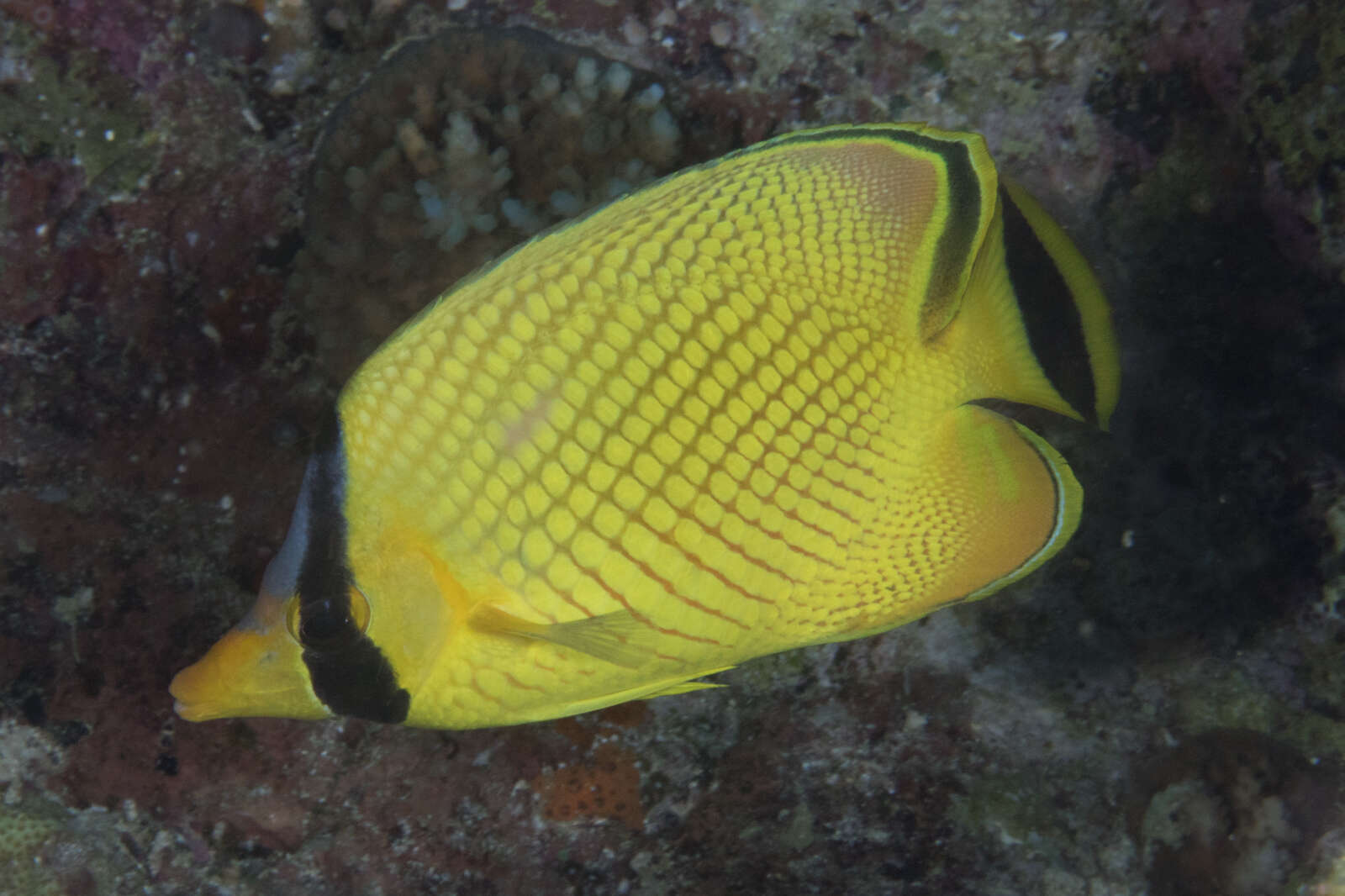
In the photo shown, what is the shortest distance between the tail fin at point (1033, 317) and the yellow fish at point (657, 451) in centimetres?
1

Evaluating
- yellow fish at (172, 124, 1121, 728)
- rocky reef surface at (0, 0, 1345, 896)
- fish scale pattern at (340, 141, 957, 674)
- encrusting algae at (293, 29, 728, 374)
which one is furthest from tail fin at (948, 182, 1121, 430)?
encrusting algae at (293, 29, 728, 374)

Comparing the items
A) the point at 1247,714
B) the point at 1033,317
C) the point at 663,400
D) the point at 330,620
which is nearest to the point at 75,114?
the point at 330,620

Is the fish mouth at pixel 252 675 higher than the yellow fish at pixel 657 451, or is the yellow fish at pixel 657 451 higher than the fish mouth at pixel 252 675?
the yellow fish at pixel 657 451

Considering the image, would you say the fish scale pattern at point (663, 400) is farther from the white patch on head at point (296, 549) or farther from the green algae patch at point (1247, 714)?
the green algae patch at point (1247, 714)

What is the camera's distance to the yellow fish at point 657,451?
52.1 inches

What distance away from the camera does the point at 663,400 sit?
4.32 feet

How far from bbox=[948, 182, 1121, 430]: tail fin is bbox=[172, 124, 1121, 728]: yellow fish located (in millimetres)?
12

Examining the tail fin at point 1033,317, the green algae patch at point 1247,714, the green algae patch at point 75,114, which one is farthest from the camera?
the green algae patch at point 75,114

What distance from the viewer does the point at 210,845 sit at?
7.74ft

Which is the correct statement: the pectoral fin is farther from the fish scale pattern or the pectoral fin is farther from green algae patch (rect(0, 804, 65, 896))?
green algae patch (rect(0, 804, 65, 896))

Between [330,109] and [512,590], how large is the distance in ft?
5.36

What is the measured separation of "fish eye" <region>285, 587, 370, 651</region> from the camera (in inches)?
52.1

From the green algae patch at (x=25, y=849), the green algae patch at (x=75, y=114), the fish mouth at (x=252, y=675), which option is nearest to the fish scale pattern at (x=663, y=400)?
the fish mouth at (x=252, y=675)

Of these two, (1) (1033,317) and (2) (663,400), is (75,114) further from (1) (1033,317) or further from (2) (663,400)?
(1) (1033,317)
